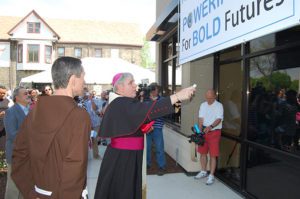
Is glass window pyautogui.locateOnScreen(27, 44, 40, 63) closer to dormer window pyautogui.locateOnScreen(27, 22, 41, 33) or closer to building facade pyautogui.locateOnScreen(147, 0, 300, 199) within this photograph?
dormer window pyautogui.locateOnScreen(27, 22, 41, 33)

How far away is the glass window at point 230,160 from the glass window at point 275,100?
81cm

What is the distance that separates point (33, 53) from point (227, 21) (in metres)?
37.1

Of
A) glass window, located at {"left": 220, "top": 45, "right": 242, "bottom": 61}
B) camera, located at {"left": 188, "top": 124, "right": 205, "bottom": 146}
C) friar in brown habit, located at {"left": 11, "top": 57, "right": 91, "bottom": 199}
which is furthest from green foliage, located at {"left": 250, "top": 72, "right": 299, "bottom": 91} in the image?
friar in brown habit, located at {"left": 11, "top": 57, "right": 91, "bottom": 199}

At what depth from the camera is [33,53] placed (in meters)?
37.4

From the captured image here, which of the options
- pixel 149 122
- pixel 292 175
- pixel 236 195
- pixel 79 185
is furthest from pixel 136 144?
pixel 236 195

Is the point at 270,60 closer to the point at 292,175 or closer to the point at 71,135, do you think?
the point at 292,175

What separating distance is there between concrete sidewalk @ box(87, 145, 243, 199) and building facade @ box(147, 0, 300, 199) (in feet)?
0.80

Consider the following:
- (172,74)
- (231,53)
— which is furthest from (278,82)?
(172,74)

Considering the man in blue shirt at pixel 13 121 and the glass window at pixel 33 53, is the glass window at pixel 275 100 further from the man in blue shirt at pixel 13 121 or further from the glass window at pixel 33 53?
the glass window at pixel 33 53

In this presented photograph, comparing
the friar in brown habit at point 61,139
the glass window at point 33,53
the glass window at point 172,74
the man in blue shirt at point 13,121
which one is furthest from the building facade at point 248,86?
the glass window at point 33,53

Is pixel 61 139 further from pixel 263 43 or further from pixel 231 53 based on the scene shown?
pixel 231 53

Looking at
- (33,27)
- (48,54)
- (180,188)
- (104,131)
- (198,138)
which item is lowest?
(180,188)

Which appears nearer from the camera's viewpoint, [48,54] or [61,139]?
[61,139]

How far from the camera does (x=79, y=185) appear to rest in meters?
2.12
